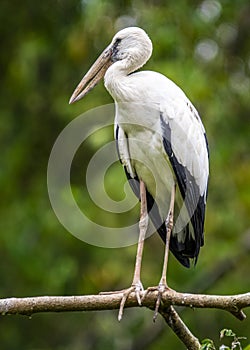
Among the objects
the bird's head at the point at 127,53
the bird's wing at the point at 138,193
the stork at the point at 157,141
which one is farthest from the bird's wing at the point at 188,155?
the bird's head at the point at 127,53

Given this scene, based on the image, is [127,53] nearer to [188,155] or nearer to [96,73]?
[96,73]

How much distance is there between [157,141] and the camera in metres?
4.94

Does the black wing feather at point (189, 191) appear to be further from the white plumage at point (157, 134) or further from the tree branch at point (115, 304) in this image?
the tree branch at point (115, 304)

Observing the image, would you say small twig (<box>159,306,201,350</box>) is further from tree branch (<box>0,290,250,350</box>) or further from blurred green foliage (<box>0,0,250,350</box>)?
blurred green foliage (<box>0,0,250,350</box>)

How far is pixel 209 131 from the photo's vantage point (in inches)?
328

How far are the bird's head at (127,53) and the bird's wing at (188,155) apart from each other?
0.35 metres

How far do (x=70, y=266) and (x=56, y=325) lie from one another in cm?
163

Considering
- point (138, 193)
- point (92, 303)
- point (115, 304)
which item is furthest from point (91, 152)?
point (92, 303)

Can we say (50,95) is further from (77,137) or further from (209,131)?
(209,131)

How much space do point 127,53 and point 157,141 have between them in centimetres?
55

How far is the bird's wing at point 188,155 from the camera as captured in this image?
4.93 m

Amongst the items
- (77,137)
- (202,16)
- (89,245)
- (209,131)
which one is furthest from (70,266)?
(202,16)

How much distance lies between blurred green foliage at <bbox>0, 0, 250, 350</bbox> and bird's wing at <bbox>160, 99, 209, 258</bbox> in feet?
8.57

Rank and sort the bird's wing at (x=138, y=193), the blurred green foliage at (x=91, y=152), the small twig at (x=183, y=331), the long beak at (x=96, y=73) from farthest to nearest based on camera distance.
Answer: the blurred green foliage at (x=91, y=152)
the long beak at (x=96, y=73)
the bird's wing at (x=138, y=193)
the small twig at (x=183, y=331)
